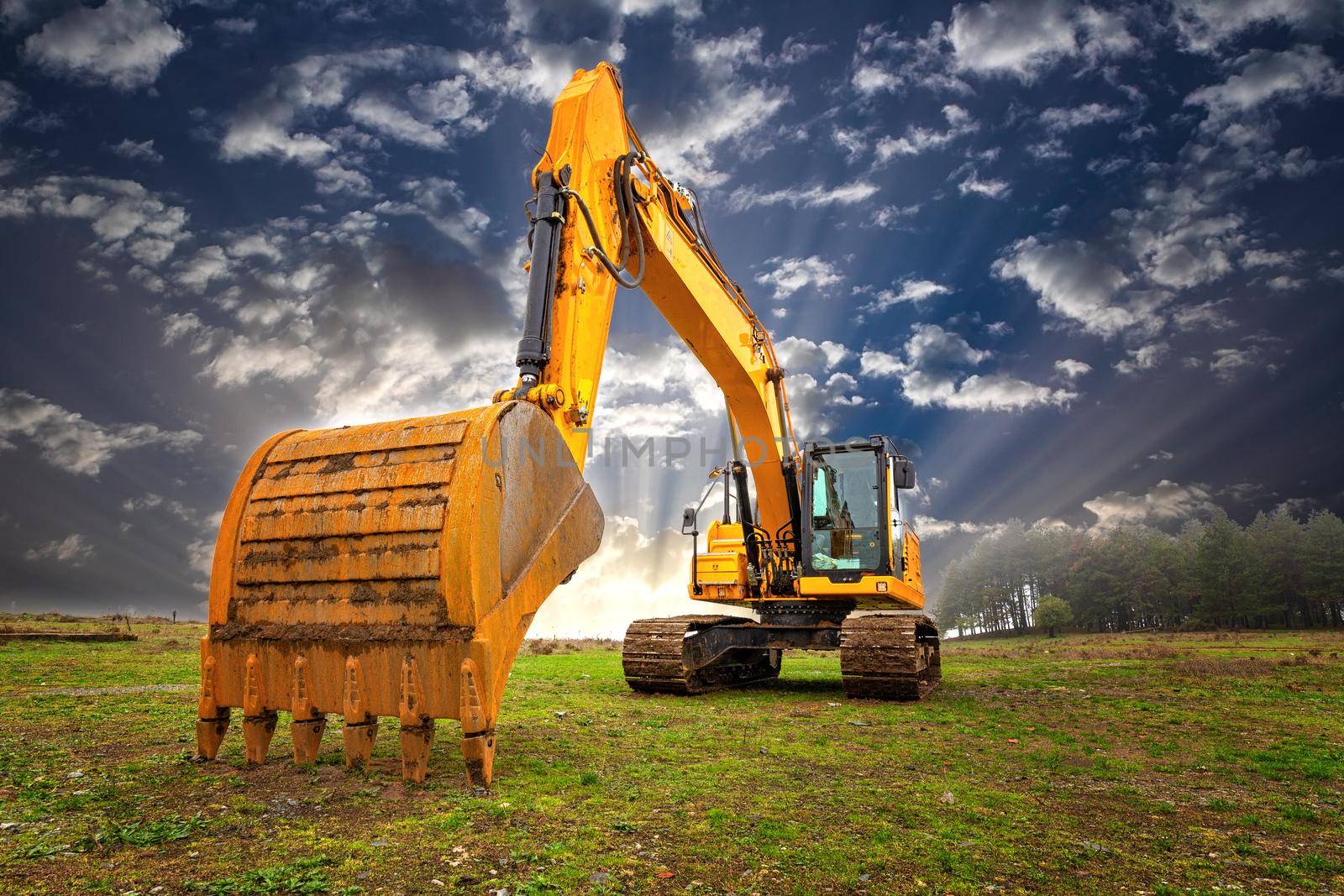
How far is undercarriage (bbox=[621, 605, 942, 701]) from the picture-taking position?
30.8 ft

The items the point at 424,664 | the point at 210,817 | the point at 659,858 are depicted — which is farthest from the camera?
the point at 424,664

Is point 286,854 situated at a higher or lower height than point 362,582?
lower

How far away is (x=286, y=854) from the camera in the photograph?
3.12 meters

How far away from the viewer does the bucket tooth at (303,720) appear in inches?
171

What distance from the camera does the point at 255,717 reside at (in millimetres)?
4570

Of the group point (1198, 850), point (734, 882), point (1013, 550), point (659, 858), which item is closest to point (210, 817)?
point (659, 858)

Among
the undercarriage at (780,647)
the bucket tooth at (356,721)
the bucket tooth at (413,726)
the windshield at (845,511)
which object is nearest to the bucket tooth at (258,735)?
the bucket tooth at (356,721)

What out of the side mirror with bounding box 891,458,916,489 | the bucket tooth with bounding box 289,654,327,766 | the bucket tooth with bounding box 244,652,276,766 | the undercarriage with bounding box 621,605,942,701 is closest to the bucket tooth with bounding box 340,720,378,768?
the bucket tooth with bounding box 289,654,327,766

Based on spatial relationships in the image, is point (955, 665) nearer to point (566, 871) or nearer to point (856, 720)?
point (856, 720)

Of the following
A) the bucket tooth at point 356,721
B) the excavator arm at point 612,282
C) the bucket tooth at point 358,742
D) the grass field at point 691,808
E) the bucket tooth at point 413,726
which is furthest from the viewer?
the excavator arm at point 612,282

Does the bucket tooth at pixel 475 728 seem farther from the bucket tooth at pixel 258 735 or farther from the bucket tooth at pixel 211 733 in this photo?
the bucket tooth at pixel 211 733

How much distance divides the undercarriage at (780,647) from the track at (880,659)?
0.4 inches

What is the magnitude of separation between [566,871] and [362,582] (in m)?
2.15

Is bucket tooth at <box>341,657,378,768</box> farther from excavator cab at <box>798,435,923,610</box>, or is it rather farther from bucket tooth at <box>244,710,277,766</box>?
excavator cab at <box>798,435,923,610</box>
